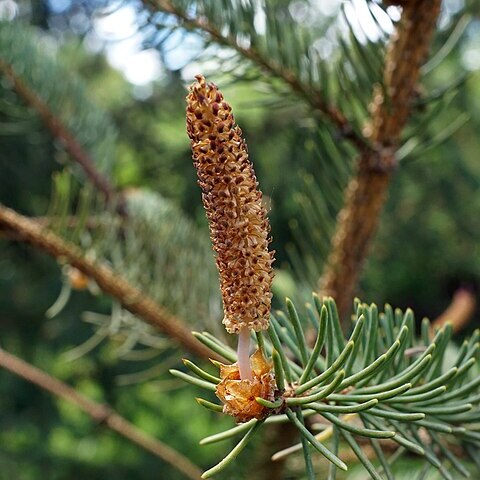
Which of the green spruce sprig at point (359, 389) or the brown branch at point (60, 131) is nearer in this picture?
the green spruce sprig at point (359, 389)

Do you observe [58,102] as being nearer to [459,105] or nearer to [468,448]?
[468,448]

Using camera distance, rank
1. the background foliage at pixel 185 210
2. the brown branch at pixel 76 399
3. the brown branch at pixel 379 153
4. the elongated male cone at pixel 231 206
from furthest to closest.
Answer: the background foliage at pixel 185 210 → the brown branch at pixel 76 399 → the brown branch at pixel 379 153 → the elongated male cone at pixel 231 206

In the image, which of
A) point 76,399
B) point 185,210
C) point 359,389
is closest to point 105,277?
point 76,399

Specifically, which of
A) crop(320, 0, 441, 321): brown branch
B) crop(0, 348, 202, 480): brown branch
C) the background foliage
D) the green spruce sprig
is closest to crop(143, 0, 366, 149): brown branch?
crop(320, 0, 441, 321): brown branch

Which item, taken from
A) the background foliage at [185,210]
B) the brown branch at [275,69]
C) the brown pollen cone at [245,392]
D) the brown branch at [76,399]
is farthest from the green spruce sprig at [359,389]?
Answer: the background foliage at [185,210]

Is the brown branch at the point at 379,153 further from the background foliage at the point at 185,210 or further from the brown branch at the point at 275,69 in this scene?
the background foliage at the point at 185,210
